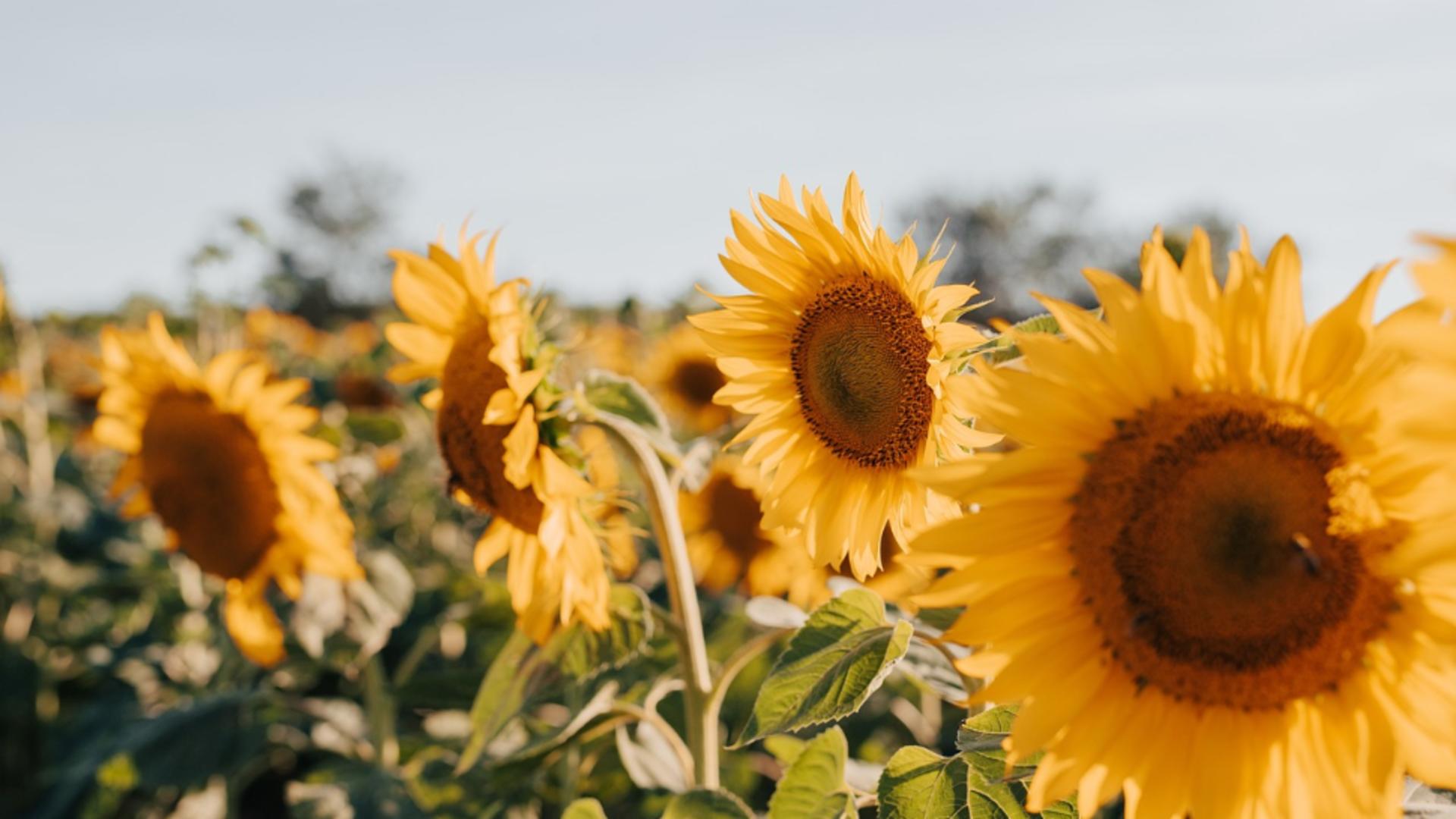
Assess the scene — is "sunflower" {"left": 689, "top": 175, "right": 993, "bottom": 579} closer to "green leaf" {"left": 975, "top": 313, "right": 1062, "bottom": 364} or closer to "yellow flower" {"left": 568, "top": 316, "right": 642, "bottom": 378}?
"green leaf" {"left": 975, "top": 313, "right": 1062, "bottom": 364}

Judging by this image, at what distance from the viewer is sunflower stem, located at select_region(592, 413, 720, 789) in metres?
1.69

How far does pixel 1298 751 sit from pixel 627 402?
105 cm

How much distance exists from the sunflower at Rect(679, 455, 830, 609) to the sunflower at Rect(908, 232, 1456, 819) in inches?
116

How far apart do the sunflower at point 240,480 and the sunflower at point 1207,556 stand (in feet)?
6.82

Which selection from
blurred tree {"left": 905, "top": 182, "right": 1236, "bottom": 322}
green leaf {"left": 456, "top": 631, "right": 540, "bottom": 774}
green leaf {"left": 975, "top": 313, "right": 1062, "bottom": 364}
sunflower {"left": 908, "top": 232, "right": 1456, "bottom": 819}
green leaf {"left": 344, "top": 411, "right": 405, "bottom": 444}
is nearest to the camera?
sunflower {"left": 908, "top": 232, "right": 1456, "bottom": 819}

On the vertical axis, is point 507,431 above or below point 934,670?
above

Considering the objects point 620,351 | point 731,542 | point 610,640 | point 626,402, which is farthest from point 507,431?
point 620,351

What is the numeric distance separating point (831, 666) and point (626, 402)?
0.62 meters

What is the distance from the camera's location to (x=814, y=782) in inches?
55.4

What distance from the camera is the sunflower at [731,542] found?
13.4ft

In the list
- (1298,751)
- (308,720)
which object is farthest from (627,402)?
(308,720)

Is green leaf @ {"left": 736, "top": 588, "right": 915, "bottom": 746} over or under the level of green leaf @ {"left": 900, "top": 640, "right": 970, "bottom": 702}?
over

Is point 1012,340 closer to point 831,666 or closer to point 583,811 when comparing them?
point 831,666

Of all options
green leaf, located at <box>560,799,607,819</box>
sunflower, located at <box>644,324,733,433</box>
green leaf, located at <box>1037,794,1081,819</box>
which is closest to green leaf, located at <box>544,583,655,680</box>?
green leaf, located at <box>560,799,607,819</box>
